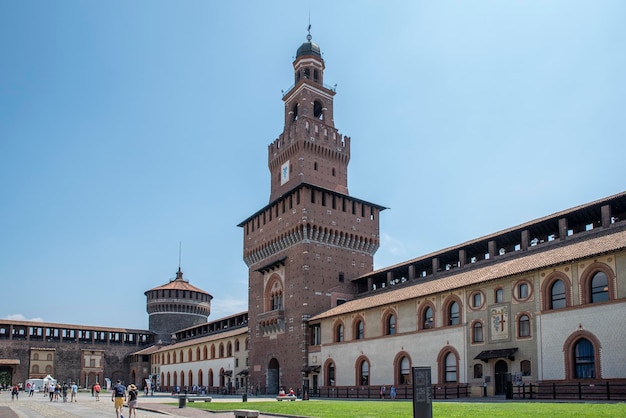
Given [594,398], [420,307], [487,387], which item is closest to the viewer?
[594,398]

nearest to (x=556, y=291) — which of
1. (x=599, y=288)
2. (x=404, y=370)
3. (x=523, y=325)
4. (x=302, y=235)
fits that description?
(x=599, y=288)

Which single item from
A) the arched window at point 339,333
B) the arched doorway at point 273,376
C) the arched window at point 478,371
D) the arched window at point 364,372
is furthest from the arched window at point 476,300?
the arched doorway at point 273,376

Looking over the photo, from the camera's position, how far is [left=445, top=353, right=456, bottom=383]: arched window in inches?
1468

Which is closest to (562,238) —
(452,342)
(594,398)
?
(452,342)

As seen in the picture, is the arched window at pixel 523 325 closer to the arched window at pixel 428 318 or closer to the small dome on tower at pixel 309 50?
the arched window at pixel 428 318

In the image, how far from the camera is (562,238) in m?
37.5

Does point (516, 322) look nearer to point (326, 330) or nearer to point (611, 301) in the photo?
point (611, 301)

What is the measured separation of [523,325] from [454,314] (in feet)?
17.8

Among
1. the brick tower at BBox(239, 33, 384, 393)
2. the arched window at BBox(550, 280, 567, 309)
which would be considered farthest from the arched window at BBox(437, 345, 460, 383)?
the brick tower at BBox(239, 33, 384, 393)

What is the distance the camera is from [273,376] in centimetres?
5591

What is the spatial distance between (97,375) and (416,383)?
84186mm

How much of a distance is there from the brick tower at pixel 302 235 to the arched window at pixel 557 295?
23.3 metres

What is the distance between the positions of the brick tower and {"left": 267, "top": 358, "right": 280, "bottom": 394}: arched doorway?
0.28 feet

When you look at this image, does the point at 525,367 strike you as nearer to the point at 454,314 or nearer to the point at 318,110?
the point at 454,314
